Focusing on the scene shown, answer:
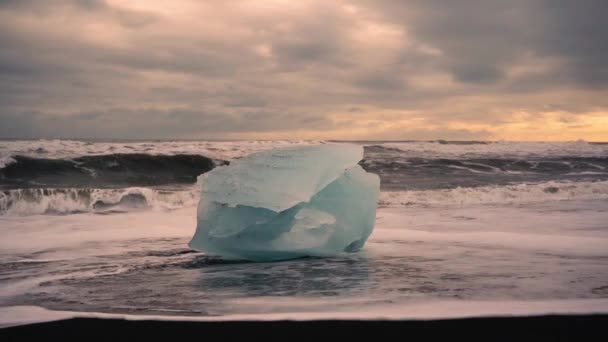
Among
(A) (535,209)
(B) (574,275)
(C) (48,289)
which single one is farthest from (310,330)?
(A) (535,209)

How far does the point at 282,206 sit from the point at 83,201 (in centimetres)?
710

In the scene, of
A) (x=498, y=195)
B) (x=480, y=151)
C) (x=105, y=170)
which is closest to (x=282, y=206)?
(x=498, y=195)

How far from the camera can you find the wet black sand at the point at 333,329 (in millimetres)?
2863

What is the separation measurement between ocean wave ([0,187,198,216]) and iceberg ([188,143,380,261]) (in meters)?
5.47

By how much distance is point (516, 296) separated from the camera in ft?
12.0

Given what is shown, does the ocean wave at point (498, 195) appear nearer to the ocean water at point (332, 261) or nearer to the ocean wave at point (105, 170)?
the ocean water at point (332, 261)

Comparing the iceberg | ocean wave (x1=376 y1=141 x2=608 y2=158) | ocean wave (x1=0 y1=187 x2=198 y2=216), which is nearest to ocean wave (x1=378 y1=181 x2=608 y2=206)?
ocean wave (x1=0 y1=187 x2=198 y2=216)

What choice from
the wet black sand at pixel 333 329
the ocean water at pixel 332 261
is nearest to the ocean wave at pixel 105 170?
the ocean water at pixel 332 261

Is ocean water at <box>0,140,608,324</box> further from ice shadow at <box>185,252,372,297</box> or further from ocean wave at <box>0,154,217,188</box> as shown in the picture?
ocean wave at <box>0,154,217,188</box>

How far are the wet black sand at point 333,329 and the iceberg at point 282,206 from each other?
184 centimetres

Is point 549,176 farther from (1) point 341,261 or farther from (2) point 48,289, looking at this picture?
(2) point 48,289

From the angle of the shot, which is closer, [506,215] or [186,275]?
[186,275]

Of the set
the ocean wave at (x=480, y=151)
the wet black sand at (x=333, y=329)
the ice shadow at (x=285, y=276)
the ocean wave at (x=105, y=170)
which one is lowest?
the ice shadow at (x=285, y=276)

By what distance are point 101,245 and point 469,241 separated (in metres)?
4.06
